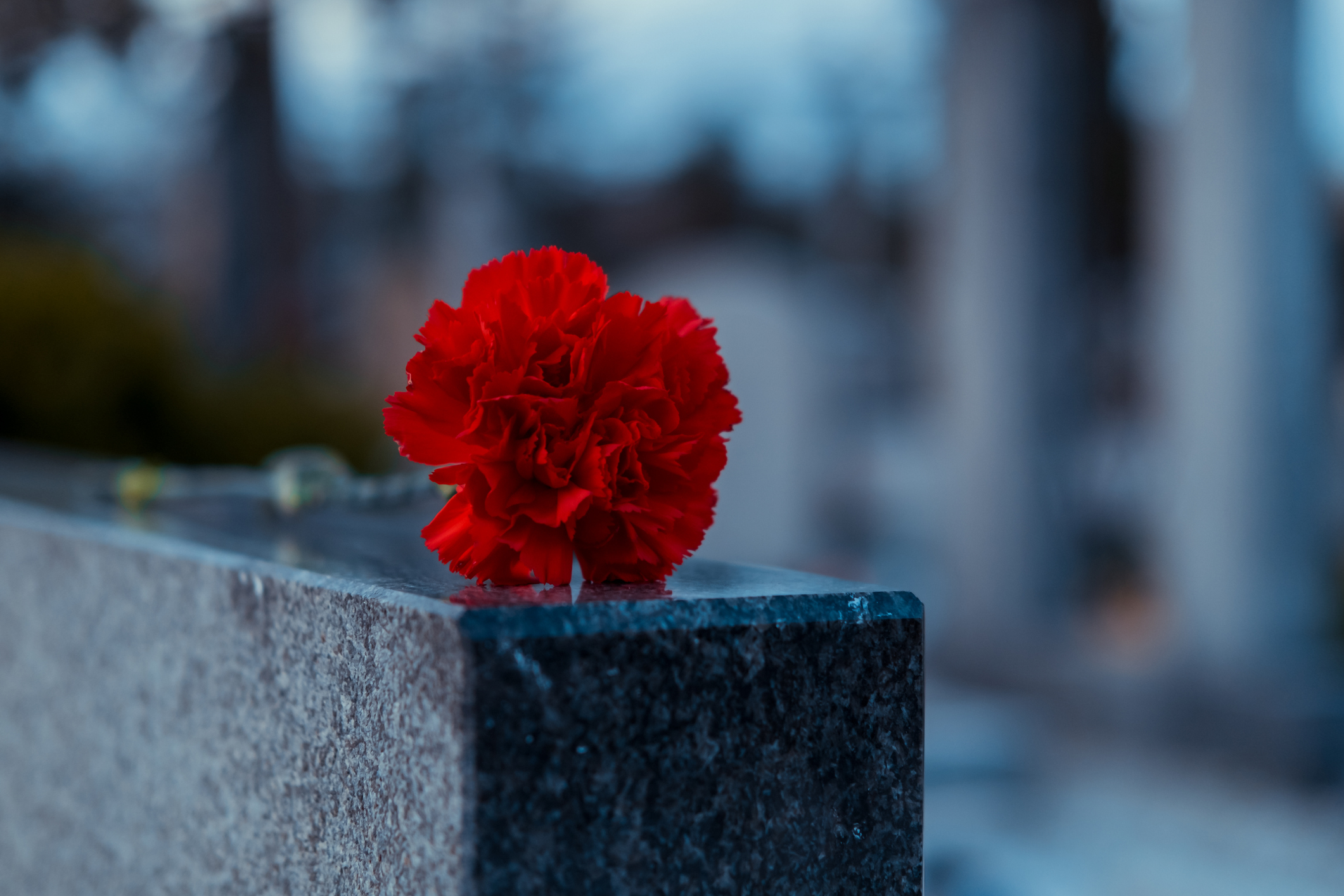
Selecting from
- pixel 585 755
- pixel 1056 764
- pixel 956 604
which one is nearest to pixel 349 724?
pixel 585 755

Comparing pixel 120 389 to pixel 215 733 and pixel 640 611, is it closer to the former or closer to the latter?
pixel 215 733

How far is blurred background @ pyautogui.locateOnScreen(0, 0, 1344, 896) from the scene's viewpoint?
18.0 feet

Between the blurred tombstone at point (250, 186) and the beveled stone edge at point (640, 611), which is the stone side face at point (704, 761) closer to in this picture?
the beveled stone edge at point (640, 611)

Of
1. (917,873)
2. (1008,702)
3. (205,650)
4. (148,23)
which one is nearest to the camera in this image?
(917,873)

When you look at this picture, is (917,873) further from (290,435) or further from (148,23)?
(148,23)

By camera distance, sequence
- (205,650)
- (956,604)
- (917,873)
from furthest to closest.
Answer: (956,604) < (205,650) < (917,873)

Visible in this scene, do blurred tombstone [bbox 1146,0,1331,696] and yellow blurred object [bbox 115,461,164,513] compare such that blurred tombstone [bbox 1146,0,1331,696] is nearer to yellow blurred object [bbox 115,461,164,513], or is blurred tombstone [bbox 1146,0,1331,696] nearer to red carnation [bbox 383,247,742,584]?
yellow blurred object [bbox 115,461,164,513]

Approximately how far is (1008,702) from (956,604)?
1519mm

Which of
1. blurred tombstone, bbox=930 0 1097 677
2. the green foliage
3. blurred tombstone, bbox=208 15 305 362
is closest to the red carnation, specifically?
the green foliage

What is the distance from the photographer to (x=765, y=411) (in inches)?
362

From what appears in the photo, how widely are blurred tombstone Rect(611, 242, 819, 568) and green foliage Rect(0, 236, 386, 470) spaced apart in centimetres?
289

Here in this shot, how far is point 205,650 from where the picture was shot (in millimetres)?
1470

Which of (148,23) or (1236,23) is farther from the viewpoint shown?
(148,23)

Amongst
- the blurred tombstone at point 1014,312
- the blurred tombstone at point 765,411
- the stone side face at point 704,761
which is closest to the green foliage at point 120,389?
the blurred tombstone at point 765,411
